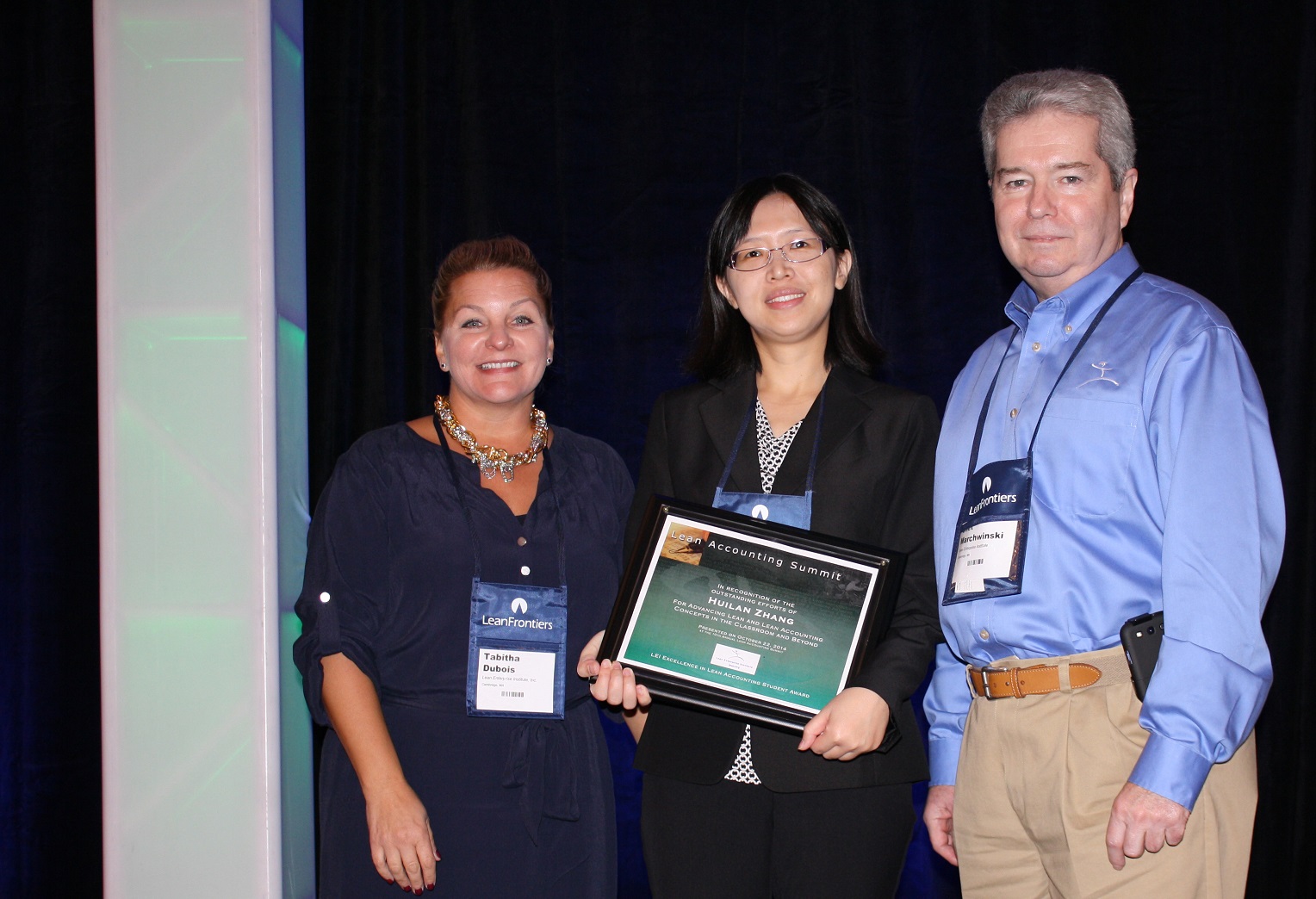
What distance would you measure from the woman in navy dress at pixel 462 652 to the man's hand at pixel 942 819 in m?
0.64

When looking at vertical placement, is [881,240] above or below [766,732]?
above

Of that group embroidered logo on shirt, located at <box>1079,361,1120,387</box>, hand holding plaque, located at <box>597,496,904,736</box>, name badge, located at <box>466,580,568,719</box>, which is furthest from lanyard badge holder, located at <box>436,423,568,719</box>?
embroidered logo on shirt, located at <box>1079,361,1120,387</box>

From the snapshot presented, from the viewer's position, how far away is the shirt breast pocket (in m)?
1.69

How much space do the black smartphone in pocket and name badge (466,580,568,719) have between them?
1010 millimetres

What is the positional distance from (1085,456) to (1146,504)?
4.7 inches

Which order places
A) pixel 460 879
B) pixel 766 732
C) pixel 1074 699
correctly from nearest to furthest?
pixel 1074 699
pixel 766 732
pixel 460 879

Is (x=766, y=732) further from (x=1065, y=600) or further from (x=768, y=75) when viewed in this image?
(x=768, y=75)

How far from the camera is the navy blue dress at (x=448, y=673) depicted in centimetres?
199

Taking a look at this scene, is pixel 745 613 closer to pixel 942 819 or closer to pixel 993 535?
pixel 993 535

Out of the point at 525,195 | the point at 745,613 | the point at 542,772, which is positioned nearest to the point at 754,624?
the point at 745,613

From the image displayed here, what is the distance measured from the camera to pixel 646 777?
191cm

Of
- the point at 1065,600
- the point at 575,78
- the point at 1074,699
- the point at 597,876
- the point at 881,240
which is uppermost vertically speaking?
the point at 575,78

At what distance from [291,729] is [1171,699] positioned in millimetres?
2245

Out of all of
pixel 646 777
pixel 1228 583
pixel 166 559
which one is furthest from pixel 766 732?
pixel 166 559
